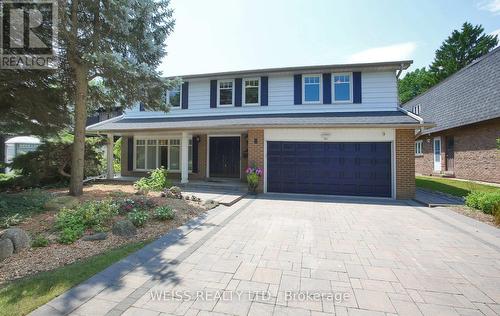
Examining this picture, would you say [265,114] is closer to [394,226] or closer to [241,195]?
[241,195]

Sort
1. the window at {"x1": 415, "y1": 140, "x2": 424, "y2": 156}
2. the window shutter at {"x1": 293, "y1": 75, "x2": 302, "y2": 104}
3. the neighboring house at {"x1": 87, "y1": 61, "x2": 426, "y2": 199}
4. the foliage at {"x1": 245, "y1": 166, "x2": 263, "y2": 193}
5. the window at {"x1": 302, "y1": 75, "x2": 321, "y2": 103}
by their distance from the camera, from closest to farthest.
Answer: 1. the neighboring house at {"x1": 87, "y1": 61, "x2": 426, "y2": 199}
2. the foliage at {"x1": 245, "y1": 166, "x2": 263, "y2": 193}
3. the window at {"x1": 302, "y1": 75, "x2": 321, "y2": 103}
4. the window shutter at {"x1": 293, "y1": 75, "x2": 302, "y2": 104}
5. the window at {"x1": 415, "y1": 140, "x2": 424, "y2": 156}

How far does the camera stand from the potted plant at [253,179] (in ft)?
36.1

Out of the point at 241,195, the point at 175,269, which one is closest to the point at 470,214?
the point at 241,195

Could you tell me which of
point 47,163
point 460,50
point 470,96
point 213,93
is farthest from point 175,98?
point 460,50

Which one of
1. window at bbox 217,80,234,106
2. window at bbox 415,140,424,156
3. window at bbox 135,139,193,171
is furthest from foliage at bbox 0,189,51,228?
window at bbox 415,140,424,156

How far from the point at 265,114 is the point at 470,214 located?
858cm

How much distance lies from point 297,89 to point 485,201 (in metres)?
8.10

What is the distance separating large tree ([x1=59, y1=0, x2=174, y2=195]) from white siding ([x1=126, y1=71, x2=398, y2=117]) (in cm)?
445

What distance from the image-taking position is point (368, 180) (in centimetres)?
1079

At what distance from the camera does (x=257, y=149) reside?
11.6 metres

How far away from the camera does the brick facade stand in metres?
13.6

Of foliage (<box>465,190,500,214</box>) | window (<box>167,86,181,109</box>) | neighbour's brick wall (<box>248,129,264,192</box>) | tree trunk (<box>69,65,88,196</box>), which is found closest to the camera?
foliage (<box>465,190,500,214</box>)

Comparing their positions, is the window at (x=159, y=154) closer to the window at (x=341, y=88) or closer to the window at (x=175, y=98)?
the window at (x=175, y=98)

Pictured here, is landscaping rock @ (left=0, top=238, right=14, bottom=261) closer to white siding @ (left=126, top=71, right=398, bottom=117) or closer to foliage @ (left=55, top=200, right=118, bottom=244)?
foliage @ (left=55, top=200, right=118, bottom=244)
